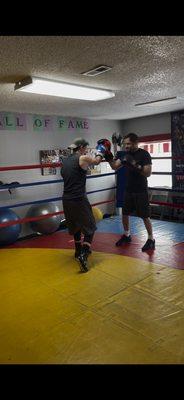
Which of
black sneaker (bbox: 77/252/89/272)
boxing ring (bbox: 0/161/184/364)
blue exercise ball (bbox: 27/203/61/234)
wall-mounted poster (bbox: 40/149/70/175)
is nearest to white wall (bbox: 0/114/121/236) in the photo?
wall-mounted poster (bbox: 40/149/70/175)

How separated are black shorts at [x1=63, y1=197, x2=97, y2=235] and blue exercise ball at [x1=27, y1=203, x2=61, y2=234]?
158 centimetres

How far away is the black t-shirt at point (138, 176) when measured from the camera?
339cm

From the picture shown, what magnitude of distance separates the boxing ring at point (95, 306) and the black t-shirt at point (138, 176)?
0.76m

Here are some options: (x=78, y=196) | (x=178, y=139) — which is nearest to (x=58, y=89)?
(x=78, y=196)

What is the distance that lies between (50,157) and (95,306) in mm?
3521

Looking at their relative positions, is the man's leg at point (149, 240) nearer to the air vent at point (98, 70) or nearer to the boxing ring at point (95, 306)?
the boxing ring at point (95, 306)

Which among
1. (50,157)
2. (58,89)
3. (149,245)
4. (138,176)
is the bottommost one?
(149,245)

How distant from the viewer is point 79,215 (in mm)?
3084

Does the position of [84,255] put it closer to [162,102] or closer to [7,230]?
[7,230]

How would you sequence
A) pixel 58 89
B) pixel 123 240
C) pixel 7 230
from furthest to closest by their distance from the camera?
pixel 7 230 < pixel 123 240 < pixel 58 89

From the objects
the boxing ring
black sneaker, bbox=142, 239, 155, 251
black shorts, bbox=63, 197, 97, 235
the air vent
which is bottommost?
the boxing ring

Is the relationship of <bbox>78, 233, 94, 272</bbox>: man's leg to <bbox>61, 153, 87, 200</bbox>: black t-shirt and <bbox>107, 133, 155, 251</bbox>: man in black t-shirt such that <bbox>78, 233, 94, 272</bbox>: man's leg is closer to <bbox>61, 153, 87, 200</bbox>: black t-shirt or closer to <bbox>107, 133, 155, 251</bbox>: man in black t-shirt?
<bbox>61, 153, 87, 200</bbox>: black t-shirt

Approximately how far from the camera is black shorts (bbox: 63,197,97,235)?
3084mm
